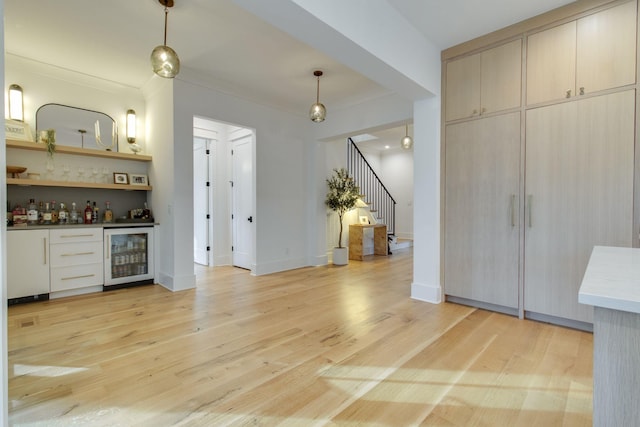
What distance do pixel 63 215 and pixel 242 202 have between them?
257 cm

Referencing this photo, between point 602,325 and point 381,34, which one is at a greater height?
point 381,34

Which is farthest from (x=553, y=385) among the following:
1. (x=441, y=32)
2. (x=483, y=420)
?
(x=441, y=32)

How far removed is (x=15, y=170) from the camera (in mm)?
3584

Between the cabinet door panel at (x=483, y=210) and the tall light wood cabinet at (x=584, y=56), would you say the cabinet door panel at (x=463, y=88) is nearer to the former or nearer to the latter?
the cabinet door panel at (x=483, y=210)

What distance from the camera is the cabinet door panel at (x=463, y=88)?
3.21m

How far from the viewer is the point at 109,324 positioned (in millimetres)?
2867

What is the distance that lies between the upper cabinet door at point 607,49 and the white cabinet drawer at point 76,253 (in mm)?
5532

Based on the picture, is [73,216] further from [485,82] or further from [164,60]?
[485,82]

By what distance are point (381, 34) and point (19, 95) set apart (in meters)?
4.32

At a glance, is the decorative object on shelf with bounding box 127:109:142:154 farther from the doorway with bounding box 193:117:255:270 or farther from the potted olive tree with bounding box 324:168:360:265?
the potted olive tree with bounding box 324:168:360:265

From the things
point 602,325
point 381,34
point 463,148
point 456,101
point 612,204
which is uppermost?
point 381,34

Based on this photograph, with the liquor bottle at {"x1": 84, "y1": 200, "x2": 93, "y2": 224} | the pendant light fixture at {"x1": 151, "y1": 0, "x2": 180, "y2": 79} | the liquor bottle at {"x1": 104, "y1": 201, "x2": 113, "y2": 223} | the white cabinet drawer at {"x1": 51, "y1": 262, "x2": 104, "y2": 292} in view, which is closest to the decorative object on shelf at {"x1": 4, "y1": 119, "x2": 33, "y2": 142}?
the liquor bottle at {"x1": 84, "y1": 200, "x2": 93, "y2": 224}

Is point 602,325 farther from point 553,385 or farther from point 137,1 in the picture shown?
point 137,1

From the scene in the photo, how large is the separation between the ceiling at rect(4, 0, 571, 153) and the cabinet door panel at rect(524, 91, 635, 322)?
3.46 ft
